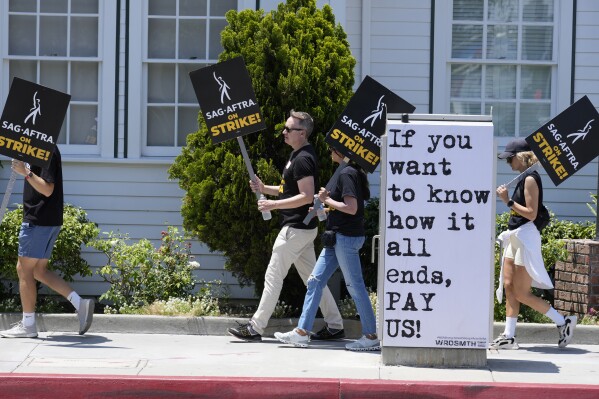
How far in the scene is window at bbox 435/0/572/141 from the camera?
11.9 metres

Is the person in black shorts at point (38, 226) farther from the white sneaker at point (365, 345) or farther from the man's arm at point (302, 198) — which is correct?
the white sneaker at point (365, 345)

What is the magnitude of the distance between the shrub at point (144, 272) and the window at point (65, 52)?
59.8 inches

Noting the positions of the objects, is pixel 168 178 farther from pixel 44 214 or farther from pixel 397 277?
pixel 397 277

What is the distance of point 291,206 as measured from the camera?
29.7 feet

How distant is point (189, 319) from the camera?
1001 cm

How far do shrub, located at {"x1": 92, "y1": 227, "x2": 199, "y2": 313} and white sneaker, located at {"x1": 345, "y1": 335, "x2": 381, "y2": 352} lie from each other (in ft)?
7.18

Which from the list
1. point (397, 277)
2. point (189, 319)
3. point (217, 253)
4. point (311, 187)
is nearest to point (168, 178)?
point (217, 253)

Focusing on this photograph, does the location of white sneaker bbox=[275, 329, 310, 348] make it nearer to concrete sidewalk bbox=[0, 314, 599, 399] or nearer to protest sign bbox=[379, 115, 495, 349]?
concrete sidewalk bbox=[0, 314, 599, 399]

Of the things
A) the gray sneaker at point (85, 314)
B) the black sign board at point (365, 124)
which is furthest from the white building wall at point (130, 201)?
the black sign board at point (365, 124)

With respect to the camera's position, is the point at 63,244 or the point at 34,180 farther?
the point at 63,244

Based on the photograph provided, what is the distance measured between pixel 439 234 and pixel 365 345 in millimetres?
1441

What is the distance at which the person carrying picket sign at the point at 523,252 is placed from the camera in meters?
9.08

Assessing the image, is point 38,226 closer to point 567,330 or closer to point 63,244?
point 63,244

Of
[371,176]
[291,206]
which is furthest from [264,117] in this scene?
[371,176]
